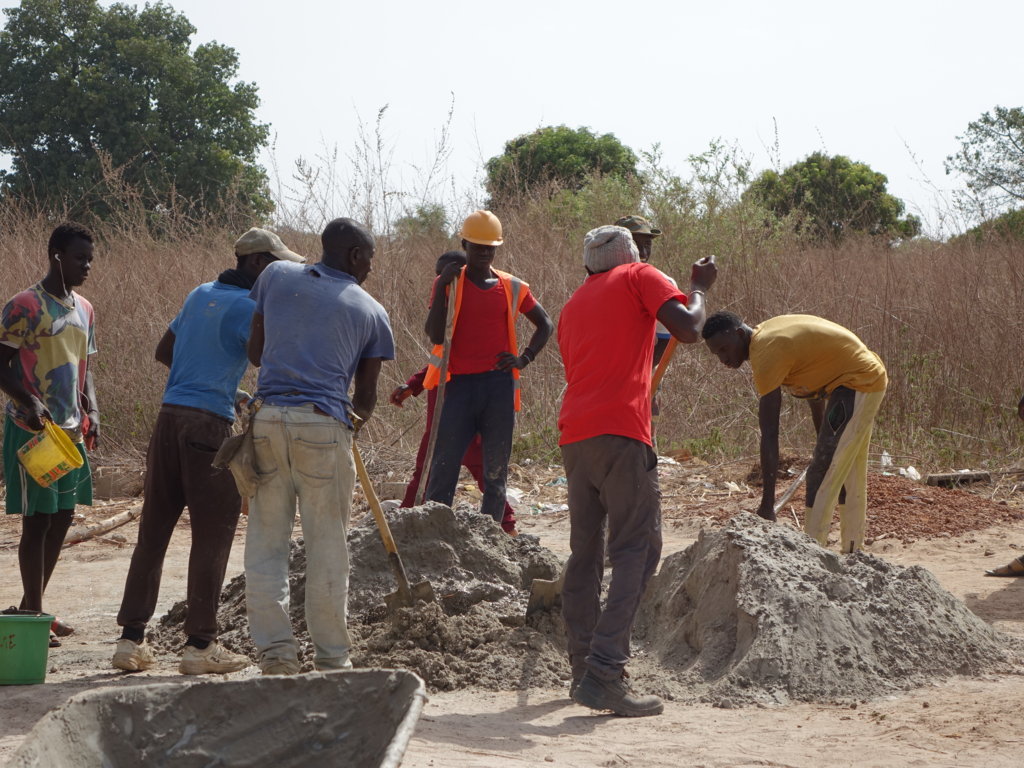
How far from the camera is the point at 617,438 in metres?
4.09

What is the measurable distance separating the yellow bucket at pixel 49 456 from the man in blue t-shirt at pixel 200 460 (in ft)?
1.22

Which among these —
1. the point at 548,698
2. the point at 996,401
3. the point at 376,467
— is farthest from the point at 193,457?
the point at 996,401

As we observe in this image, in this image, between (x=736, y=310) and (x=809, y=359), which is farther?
(x=736, y=310)

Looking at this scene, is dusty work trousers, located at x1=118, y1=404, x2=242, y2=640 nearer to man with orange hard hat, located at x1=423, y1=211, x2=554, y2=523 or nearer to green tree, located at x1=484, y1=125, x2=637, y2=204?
man with orange hard hat, located at x1=423, y1=211, x2=554, y2=523

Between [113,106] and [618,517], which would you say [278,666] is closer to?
[618,517]

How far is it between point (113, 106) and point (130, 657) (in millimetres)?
18409

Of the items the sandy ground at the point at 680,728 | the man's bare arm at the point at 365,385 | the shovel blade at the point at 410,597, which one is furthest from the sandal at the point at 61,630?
the man's bare arm at the point at 365,385

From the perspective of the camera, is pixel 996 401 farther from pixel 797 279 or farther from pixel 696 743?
pixel 696 743

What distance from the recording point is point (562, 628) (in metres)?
5.12

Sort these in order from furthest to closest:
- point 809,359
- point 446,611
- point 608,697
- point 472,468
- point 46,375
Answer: point 472,468, point 809,359, point 446,611, point 46,375, point 608,697

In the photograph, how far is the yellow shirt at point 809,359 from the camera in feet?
18.5

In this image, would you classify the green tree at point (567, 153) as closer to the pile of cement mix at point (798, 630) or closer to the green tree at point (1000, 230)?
the green tree at point (1000, 230)

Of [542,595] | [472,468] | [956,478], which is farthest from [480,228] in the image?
[956,478]

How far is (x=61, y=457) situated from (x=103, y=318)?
7.19 metres
